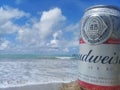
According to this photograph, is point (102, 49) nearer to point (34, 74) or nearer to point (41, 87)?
point (41, 87)

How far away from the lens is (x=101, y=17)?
109cm

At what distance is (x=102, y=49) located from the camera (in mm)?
1084

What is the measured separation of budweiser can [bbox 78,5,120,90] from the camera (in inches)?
42.7

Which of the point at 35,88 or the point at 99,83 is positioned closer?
the point at 99,83

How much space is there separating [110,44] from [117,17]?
0.16m

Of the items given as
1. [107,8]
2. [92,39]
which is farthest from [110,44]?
[107,8]

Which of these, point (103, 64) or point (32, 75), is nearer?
point (103, 64)

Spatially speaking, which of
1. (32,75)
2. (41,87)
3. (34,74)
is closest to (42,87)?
(41,87)

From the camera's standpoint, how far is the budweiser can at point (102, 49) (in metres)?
1.08

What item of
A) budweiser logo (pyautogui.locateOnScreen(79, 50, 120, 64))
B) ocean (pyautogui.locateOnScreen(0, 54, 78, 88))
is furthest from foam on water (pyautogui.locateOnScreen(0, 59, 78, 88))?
budweiser logo (pyautogui.locateOnScreen(79, 50, 120, 64))

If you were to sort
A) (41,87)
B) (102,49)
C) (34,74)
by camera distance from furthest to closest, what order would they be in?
(34,74), (41,87), (102,49)

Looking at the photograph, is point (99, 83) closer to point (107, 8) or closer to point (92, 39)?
point (92, 39)

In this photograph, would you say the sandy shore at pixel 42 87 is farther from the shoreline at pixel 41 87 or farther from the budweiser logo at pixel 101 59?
the budweiser logo at pixel 101 59

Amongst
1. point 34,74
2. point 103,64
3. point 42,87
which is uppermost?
point 103,64
